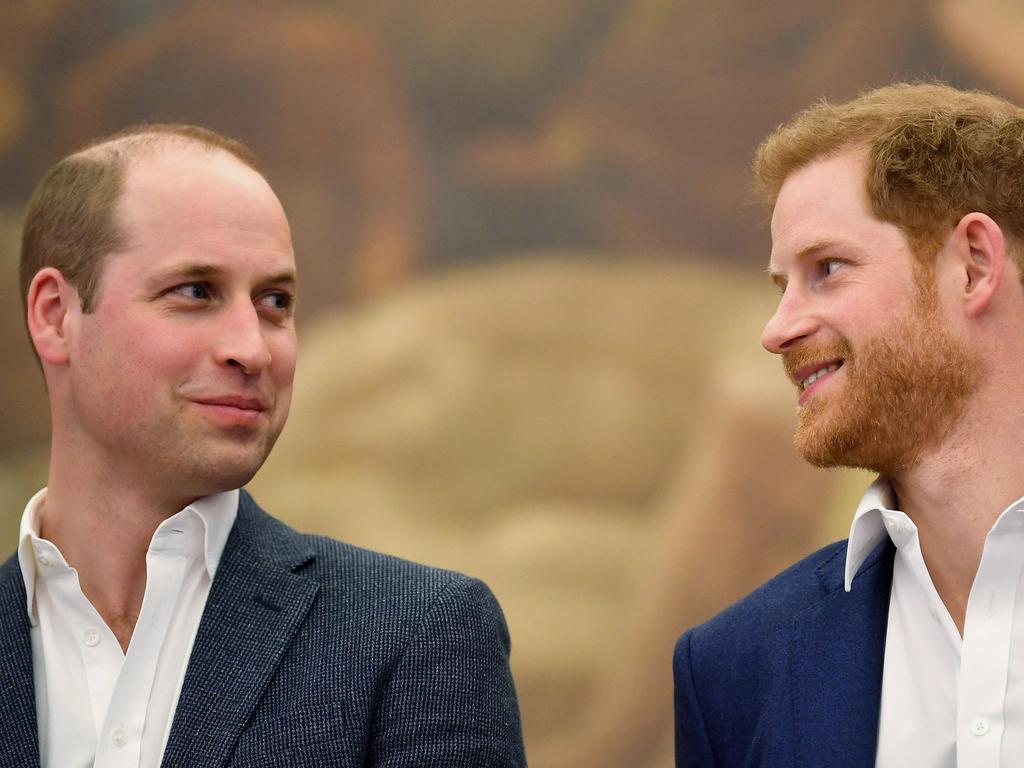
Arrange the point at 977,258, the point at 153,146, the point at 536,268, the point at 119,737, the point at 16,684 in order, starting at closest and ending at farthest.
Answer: the point at 119,737
the point at 16,684
the point at 977,258
the point at 153,146
the point at 536,268

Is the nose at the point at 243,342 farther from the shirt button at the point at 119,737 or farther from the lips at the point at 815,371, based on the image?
the lips at the point at 815,371

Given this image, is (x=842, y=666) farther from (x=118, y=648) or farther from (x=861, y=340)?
(x=118, y=648)

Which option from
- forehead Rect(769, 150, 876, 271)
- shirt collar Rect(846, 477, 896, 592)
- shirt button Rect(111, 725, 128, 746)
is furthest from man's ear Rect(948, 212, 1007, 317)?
shirt button Rect(111, 725, 128, 746)

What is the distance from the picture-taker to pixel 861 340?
254 cm

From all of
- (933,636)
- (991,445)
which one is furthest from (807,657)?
(991,445)

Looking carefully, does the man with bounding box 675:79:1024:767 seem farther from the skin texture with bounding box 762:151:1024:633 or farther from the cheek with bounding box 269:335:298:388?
the cheek with bounding box 269:335:298:388

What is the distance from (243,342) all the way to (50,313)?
480mm

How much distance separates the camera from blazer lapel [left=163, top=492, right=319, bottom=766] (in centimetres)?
234

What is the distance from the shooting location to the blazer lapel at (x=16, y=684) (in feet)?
7.79

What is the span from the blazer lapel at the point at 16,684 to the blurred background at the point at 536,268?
3.32 m

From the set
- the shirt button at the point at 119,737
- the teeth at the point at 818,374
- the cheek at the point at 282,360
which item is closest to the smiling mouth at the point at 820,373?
the teeth at the point at 818,374

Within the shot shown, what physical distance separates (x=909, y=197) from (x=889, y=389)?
0.39m

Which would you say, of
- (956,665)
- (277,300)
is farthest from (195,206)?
(956,665)

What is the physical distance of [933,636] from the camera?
8.05ft
